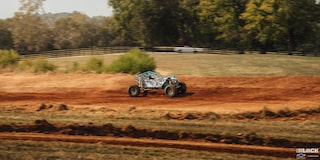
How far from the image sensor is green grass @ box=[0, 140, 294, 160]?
34.1 feet

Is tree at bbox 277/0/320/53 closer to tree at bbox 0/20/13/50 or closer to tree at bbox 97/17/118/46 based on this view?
tree at bbox 97/17/118/46

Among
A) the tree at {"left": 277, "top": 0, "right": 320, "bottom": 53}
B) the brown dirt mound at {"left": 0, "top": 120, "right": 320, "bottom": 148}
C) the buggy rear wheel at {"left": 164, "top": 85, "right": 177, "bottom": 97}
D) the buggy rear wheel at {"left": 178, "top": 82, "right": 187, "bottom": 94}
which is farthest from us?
the tree at {"left": 277, "top": 0, "right": 320, "bottom": 53}

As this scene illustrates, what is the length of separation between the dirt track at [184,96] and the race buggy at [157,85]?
43cm

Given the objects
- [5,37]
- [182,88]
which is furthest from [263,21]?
[5,37]

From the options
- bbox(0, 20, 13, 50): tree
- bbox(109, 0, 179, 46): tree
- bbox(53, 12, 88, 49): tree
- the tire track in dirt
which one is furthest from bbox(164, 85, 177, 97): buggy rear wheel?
bbox(0, 20, 13, 50): tree

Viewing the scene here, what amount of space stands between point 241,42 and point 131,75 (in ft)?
133

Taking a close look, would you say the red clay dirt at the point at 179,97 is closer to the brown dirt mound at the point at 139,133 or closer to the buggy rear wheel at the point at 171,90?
the buggy rear wheel at the point at 171,90

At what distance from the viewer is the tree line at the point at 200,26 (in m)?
57.3

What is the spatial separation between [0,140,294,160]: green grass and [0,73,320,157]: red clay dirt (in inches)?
270

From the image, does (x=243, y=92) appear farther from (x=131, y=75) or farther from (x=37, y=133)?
(x=37, y=133)

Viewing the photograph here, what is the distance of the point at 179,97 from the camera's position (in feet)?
69.1

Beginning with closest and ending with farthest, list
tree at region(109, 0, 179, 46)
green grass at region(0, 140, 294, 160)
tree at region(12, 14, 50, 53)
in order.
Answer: green grass at region(0, 140, 294, 160) → tree at region(109, 0, 179, 46) → tree at region(12, 14, 50, 53)

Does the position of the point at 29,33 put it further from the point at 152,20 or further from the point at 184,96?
the point at 184,96

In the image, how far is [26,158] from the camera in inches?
407
